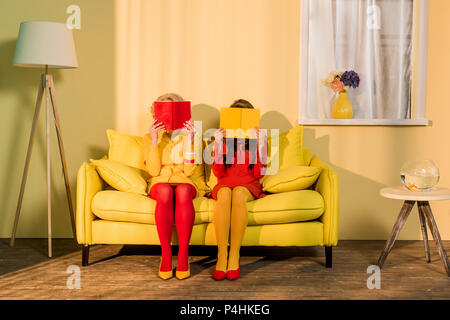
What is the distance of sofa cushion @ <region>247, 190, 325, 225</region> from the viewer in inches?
108

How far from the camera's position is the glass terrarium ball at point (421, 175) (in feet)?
8.83

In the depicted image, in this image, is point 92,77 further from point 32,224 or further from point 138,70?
point 32,224

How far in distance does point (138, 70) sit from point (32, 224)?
4.71 feet

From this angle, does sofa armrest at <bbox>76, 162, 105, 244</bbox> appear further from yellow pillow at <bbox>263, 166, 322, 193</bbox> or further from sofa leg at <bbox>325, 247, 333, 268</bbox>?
sofa leg at <bbox>325, 247, 333, 268</bbox>

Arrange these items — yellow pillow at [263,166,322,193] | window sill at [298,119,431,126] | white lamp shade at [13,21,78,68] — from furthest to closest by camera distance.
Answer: window sill at [298,119,431,126]
white lamp shade at [13,21,78,68]
yellow pillow at [263,166,322,193]

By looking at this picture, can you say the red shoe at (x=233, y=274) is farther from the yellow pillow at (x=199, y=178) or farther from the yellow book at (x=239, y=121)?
the yellow book at (x=239, y=121)

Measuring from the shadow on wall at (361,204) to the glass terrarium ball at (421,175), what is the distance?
2.65ft

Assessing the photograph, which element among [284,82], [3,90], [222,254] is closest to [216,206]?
[222,254]

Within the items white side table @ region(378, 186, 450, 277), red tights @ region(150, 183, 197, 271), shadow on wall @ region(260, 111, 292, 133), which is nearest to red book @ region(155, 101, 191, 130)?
red tights @ region(150, 183, 197, 271)

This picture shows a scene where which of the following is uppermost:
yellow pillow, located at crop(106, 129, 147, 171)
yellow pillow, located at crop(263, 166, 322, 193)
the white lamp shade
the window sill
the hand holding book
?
the white lamp shade

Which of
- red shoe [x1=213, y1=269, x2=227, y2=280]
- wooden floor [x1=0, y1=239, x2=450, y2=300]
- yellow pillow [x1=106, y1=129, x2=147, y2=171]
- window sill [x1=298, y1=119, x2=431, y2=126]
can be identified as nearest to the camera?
wooden floor [x1=0, y1=239, x2=450, y2=300]

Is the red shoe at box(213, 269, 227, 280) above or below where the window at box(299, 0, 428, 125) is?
below

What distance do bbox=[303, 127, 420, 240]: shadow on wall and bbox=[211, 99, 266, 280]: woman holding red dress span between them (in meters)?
0.72

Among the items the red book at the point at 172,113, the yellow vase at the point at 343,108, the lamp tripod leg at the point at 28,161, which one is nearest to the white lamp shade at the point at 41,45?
the lamp tripod leg at the point at 28,161
